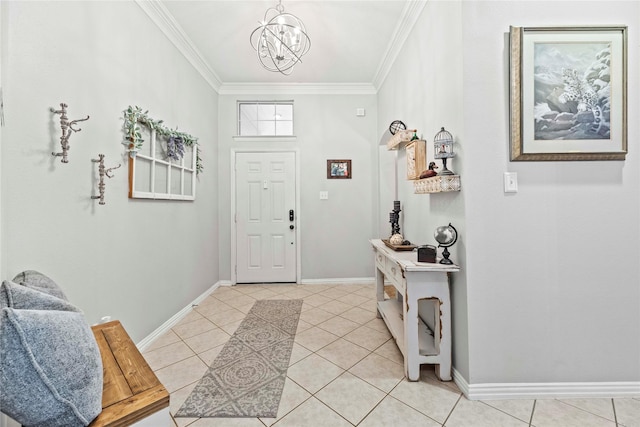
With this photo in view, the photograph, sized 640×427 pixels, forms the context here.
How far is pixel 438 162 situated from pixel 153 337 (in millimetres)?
2728

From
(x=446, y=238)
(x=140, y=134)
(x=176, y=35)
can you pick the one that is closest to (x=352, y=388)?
(x=446, y=238)

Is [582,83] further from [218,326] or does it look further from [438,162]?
[218,326]

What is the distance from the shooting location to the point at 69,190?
5.04ft

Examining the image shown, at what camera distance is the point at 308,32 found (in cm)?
272

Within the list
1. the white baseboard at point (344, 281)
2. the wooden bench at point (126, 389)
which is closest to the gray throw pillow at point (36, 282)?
the wooden bench at point (126, 389)

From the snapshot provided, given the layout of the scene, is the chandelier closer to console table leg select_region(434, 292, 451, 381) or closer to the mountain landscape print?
the mountain landscape print

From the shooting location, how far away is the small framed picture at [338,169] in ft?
12.8

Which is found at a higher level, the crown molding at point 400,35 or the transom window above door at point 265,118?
the crown molding at point 400,35

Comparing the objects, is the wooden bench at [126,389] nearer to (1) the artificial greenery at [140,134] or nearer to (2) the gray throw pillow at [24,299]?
(2) the gray throw pillow at [24,299]

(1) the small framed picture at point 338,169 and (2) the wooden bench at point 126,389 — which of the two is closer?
(2) the wooden bench at point 126,389

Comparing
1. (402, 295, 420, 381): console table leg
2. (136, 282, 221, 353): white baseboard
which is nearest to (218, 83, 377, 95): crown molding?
(136, 282, 221, 353): white baseboard

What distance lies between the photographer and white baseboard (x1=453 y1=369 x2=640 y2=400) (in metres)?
1.55

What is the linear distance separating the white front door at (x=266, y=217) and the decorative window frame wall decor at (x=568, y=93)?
9.20ft

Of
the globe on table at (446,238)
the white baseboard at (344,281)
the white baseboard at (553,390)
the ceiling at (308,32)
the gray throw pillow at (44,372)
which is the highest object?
the ceiling at (308,32)
